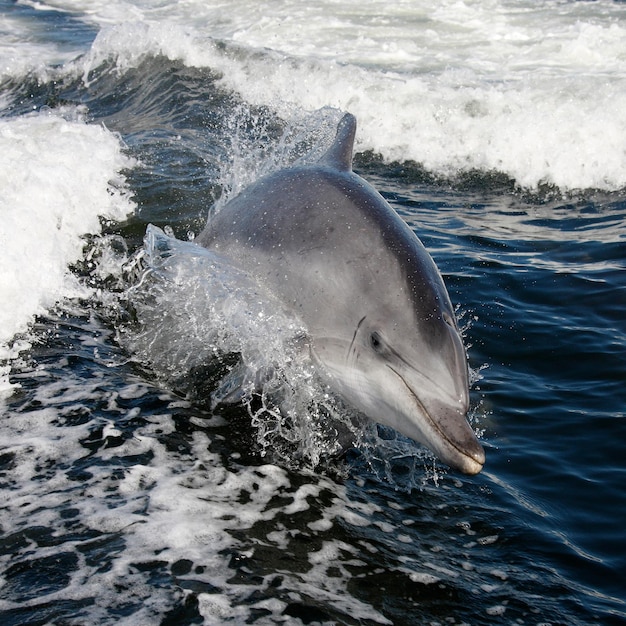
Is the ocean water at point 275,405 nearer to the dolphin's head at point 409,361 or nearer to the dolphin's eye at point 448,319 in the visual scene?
the dolphin's head at point 409,361

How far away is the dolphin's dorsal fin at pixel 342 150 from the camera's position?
24.2 feet

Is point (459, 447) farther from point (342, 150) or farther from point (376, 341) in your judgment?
point (342, 150)

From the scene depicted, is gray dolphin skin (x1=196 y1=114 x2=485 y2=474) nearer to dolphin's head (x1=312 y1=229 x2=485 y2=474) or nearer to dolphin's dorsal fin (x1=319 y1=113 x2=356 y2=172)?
dolphin's head (x1=312 y1=229 x2=485 y2=474)

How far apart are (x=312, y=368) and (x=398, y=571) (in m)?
1.60

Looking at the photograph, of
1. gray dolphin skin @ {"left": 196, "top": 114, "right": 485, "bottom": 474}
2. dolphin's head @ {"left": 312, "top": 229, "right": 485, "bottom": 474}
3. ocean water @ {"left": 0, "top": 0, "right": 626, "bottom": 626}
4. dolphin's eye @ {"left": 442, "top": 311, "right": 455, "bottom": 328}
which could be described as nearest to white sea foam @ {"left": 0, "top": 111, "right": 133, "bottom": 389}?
ocean water @ {"left": 0, "top": 0, "right": 626, "bottom": 626}

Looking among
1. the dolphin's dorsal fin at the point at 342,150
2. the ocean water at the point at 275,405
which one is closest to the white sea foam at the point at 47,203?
the ocean water at the point at 275,405

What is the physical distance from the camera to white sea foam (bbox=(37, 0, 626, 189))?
16.2m

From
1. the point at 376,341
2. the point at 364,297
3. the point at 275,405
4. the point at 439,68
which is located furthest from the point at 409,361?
the point at 439,68

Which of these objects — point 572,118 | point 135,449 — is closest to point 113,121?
point 572,118

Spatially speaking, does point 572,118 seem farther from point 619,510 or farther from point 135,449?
point 135,449

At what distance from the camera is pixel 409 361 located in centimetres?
554

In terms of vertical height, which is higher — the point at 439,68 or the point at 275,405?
the point at 439,68

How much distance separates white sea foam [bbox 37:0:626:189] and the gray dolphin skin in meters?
9.13

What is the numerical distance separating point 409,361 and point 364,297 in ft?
2.06
